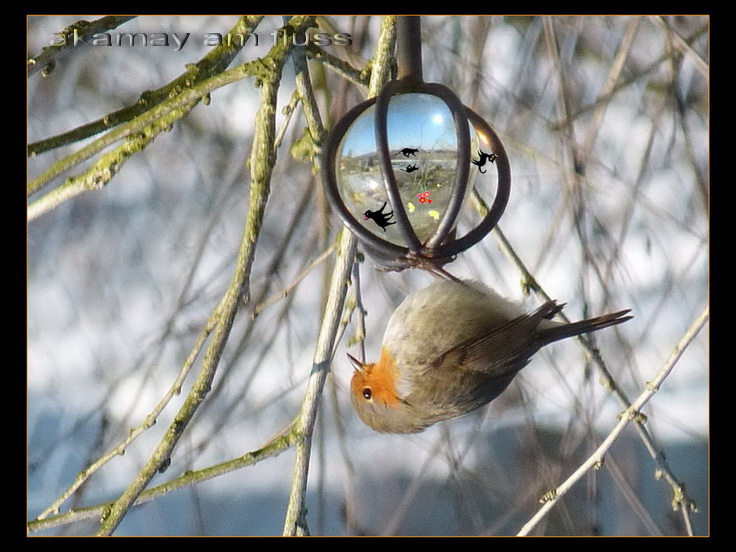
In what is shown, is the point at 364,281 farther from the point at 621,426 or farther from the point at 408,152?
the point at 408,152

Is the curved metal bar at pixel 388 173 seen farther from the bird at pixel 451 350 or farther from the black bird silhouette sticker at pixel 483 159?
the bird at pixel 451 350

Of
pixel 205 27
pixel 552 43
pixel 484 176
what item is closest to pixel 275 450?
pixel 484 176

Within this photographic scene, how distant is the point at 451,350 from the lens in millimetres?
1744

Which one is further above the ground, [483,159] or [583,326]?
[483,159]

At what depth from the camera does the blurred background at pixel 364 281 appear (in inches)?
77.9

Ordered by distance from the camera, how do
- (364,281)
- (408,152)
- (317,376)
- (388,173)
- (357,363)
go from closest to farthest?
1. (388,173)
2. (408,152)
3. (317,376)
4. (357,363)
5. (364,281)

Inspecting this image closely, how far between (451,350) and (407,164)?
0.61 m

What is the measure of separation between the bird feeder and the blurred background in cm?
66

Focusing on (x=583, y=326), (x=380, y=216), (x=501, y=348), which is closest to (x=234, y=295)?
(x=380, y=216)

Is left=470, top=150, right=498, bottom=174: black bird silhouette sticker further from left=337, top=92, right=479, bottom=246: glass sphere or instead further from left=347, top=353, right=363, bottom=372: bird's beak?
left=347, top=353, right=363, bottom=372: bird's beak

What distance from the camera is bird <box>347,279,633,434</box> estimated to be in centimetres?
172

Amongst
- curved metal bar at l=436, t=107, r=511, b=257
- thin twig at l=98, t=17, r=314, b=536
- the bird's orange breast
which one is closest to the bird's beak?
the bird's orange breast

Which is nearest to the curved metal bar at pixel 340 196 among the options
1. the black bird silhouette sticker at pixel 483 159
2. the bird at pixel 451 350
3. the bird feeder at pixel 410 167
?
the bird feeder at pixel 410 167

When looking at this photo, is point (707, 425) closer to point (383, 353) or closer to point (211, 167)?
point (383, 353)
